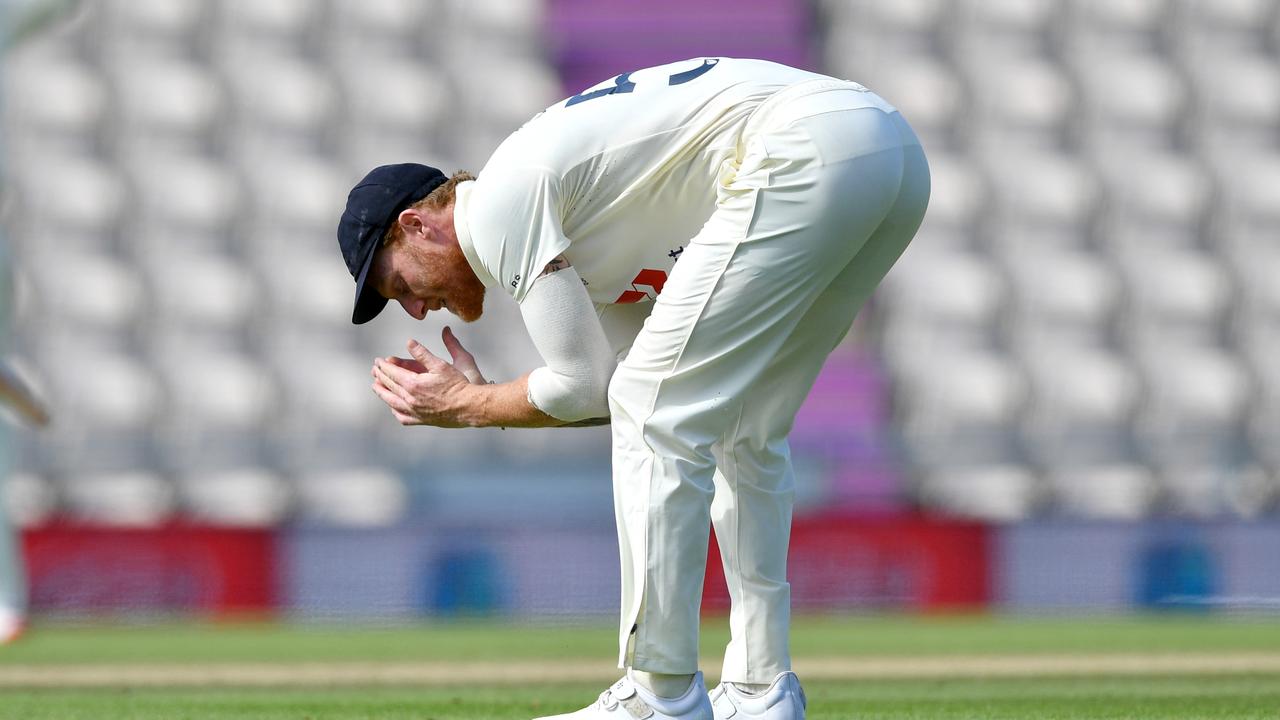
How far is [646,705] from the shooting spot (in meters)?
2.96

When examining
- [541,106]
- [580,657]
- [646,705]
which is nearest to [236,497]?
[580,657]

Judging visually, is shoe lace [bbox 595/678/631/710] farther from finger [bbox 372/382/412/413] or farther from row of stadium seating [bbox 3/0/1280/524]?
row of stadium seating [bbox 3/0/1280/524]

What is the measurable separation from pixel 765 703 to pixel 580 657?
13.8 feet

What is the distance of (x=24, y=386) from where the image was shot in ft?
19.2

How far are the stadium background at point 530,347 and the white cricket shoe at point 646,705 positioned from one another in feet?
24.5

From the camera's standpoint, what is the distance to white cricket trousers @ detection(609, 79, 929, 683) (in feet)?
9.69

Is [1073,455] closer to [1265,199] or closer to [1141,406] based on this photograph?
[1141,406]

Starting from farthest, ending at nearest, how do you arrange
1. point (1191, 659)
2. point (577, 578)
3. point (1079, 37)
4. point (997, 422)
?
1. point (1079, 37)
2. point (997, 422)
3. point (577, 578)
4. point (1191, 659)

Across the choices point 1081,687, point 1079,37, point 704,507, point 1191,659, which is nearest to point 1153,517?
point 1191,659

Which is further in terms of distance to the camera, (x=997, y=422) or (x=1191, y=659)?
(x=997, y=422)

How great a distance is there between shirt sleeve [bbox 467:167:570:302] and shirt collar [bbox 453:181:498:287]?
7cm

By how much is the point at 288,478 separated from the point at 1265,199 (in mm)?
9630

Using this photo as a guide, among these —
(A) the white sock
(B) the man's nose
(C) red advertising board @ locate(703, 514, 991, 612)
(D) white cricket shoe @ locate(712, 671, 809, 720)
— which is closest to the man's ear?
(B) the man's nose

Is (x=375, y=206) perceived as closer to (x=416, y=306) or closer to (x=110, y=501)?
(x=416, y=306)
